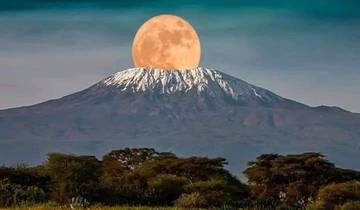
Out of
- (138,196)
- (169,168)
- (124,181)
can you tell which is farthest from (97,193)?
(169,168)

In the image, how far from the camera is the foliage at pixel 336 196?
41.4m

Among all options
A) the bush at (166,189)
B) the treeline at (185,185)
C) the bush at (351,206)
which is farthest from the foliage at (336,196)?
the bush at (166,189)

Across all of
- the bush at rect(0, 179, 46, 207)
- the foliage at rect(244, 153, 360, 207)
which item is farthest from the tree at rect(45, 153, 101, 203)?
the foliage at rect(244, 153, 360, 207)

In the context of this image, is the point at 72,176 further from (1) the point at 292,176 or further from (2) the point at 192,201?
(1) the point at 292,176

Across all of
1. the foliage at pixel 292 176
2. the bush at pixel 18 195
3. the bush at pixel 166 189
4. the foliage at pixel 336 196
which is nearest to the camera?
the bush at pixel 18 195

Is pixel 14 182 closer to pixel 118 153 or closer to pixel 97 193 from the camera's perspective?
pixel 97 193

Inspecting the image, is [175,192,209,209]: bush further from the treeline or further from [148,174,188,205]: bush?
[148,174,188,205]: bush

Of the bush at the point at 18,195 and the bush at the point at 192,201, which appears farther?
the bush at the point at 192,201

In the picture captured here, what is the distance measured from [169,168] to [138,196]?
41.4 feet


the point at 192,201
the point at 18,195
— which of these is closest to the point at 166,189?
the point at 192,201

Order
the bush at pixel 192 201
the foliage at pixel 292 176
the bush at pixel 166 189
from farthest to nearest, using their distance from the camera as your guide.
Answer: the foliage at pixel 292 176, the bush at pixel 166 189, the bush at pixel 192 201

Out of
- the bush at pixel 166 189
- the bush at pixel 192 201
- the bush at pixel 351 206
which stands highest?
the bush at pixel 166 189

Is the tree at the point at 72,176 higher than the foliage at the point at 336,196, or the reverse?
the tree at the point at 72,176

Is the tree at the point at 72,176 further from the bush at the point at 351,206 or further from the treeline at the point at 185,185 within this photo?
the bush at the point at 351,206
